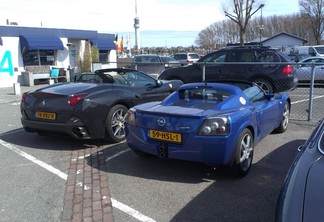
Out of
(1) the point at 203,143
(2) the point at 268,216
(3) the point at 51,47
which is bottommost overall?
(2) the point at 268,216

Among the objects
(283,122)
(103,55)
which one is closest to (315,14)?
(103,55)

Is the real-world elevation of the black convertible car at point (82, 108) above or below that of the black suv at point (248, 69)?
below

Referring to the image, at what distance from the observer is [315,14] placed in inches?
2682

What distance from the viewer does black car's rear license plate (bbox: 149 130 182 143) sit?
4.40 metres

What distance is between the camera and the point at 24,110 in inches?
247

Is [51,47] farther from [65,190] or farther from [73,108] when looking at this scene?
[65,190]

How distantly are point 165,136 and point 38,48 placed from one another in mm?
17592

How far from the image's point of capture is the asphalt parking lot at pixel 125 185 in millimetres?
3666

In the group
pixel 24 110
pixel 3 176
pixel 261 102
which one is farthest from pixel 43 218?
pixel 261 102

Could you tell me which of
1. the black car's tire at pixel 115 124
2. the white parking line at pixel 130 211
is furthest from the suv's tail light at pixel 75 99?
the white parking line at pixel 130 211

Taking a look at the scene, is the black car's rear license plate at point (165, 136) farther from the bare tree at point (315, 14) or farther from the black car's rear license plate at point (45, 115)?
the bare tree at point (315, 14)

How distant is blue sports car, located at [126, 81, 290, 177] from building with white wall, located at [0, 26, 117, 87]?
12616mm

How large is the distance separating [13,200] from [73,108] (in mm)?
2059

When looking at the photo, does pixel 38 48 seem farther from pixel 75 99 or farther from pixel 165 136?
pixel 165 136
